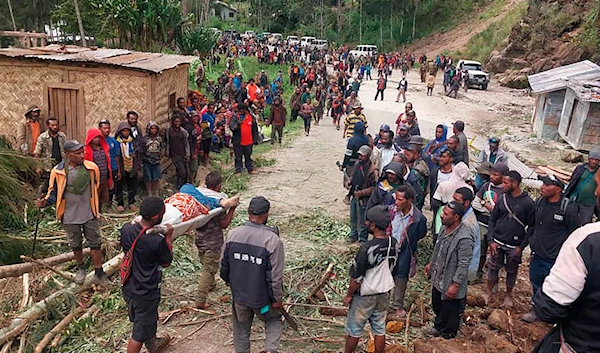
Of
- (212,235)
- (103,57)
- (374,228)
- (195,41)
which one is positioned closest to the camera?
(374,228)

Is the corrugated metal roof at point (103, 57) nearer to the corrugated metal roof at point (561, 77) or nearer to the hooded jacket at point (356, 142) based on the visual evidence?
the hooded jacket at point (356, 142)

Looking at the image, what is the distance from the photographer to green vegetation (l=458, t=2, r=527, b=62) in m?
39.3

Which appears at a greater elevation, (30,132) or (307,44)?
(307,44)

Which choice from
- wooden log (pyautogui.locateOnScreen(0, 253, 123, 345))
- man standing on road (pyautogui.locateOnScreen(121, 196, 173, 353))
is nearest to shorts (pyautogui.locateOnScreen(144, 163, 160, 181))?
wooden log (pyautogui.locateOnScreen(0, 253, 123, 345))

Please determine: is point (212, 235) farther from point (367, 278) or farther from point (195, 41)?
point (195, 41)

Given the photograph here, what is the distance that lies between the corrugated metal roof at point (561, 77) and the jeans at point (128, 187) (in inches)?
556

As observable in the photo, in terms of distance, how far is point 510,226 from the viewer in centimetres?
596

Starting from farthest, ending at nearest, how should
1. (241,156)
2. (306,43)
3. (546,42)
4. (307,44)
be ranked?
1. (306,43)
2. (307,44)
3. (546,42)
4. (241,156)

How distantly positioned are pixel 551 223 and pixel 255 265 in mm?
3453

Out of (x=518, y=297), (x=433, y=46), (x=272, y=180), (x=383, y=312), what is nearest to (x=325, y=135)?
(x=272, y=180)

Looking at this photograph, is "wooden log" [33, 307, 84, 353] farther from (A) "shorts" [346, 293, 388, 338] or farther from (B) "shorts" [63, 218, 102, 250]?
(A) "shorts" [346, 293, 388, 338]

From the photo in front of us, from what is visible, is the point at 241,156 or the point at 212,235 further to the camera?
the point at 241,156

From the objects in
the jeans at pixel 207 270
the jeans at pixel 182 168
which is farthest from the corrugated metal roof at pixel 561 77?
the jeans at pixel 207 270

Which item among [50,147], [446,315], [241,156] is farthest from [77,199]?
[241,156]
